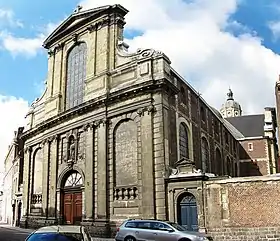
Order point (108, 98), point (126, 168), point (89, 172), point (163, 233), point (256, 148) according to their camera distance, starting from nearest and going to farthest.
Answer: point (163, 233), point (126, 168), point (108, 98), point (89, 172), point (256, 148)

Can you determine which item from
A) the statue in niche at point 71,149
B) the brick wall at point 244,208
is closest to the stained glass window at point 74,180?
the statue in niche at point 71,149

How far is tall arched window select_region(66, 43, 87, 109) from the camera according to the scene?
29594 millimetres

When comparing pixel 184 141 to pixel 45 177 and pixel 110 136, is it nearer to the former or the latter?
pixel 110 136

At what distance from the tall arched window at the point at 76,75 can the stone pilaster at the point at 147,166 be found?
7.89 m

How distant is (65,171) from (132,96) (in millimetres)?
8283

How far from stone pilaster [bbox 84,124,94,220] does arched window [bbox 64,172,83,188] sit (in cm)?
145

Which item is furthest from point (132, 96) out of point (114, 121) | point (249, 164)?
point (249, 164)

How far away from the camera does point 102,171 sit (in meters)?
24.6

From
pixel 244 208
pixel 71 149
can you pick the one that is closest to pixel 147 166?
pixel 244 208

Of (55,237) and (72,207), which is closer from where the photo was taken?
(55,237)

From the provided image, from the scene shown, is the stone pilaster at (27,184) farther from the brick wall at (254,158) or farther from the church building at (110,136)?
the brick wall at (254,158)

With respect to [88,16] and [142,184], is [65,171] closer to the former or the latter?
[142,184]

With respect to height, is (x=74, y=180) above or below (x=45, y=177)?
below

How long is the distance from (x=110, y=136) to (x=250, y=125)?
120 ft
